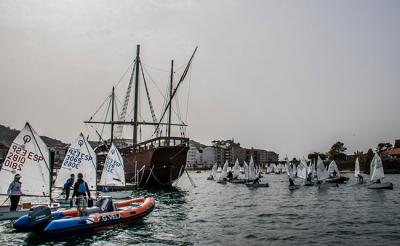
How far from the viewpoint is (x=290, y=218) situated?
3142 centimetres

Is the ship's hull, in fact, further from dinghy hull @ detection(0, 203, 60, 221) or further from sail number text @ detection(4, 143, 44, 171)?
sail number text @ detection(4, 143, 44, 171)

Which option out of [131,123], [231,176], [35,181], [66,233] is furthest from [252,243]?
[231,176]

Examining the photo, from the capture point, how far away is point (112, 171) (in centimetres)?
3806

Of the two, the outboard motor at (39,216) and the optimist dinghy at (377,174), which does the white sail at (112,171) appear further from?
the optimist dinghy at (377,174)

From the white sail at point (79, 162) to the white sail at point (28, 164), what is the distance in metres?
5.96

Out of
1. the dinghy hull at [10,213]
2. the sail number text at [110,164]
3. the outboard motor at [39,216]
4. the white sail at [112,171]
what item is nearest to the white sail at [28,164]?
the dinghy hull at [10,213]

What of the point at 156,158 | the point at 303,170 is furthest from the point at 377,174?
the point at 156,158

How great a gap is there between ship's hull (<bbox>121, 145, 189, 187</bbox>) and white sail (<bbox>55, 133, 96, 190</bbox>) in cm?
2722

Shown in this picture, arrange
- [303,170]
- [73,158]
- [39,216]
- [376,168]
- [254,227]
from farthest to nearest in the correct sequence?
[303,170] → [376,168] → [73,158] → [254,227] → [39,216]

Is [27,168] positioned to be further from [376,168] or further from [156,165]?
[376,168]

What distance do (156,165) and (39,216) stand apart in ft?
136

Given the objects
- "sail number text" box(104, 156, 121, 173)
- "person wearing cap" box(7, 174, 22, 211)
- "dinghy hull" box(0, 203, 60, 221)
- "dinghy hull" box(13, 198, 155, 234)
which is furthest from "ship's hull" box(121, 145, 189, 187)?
"person wearing cap" box(7, 174, 22, 211)

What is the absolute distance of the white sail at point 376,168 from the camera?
5671 cm

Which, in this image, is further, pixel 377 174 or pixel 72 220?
pixel 377 174
